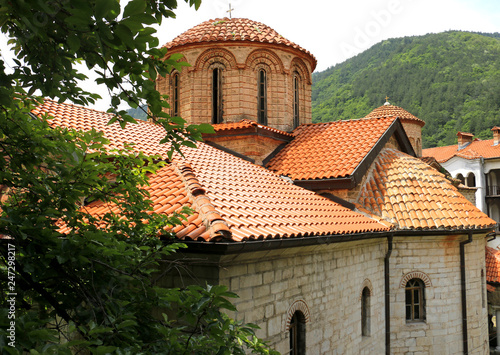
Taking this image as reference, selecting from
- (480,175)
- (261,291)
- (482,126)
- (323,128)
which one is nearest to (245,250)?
(261,291)

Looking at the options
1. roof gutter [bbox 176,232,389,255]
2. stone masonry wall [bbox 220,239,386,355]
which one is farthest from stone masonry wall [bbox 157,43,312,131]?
roof gutter [bbox 176,232,389,255]

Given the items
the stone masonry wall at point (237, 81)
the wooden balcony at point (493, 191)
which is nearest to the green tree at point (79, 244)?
the stone masonry wall at point (237, 81)

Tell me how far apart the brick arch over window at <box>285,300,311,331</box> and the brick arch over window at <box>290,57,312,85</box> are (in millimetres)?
7912

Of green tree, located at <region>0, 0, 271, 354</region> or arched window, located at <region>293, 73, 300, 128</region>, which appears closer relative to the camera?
green tree, located at <region>0, 0, 271, 354</region>

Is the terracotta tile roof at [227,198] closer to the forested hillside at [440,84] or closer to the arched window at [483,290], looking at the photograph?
the arched window at [483,290]

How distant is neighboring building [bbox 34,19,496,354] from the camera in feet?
18.0

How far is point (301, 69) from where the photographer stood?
12.8 metres

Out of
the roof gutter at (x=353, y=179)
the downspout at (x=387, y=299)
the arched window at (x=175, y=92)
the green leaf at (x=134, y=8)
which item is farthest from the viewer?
the arched window at (x=175, y=92)

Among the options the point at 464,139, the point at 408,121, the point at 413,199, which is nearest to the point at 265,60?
the point at 413,199

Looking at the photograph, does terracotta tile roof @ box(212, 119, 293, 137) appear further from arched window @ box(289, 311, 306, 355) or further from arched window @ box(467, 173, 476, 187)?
arched window @ box(467, 173, 476, 187)

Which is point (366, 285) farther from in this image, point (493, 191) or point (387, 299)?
point (493, 191)

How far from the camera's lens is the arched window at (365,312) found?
8.25 m

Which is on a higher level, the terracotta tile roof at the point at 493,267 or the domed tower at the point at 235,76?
the domed tower at the point at 235,76

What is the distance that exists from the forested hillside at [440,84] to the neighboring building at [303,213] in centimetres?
3350
